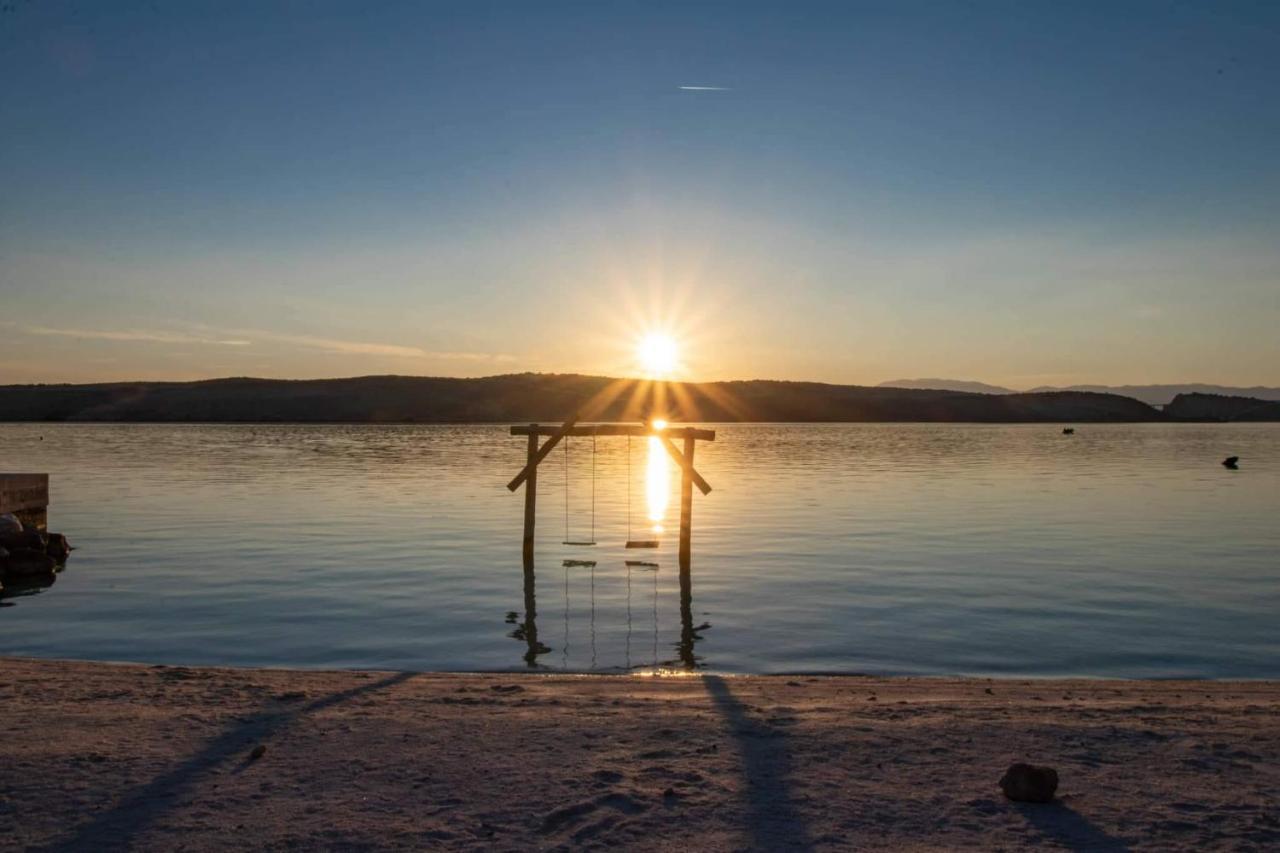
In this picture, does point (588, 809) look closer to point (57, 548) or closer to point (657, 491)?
point (57, 548)

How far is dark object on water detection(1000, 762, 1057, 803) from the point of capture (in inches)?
290

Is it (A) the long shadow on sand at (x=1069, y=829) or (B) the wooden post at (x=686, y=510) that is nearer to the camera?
(A) the long shadow on sand at (x=1069, y=829)

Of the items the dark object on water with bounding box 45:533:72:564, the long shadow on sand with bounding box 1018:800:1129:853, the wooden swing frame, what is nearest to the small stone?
the dark object on water with bounding box 45:533:72:564

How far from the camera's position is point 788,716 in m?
9.95

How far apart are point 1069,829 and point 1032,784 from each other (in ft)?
1.49

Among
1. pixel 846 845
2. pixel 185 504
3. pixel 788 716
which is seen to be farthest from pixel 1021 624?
pixel 185 504

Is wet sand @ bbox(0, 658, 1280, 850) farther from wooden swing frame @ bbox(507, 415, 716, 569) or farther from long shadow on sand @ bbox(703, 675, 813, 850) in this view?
wooden swing frame @ bbox(507, 415, 716, 569)

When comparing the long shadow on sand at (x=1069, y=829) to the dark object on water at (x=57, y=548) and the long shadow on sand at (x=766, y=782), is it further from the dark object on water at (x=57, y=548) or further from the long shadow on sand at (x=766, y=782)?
the dark object on water at (x=57, y=548)

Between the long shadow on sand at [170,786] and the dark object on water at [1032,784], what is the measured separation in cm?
590

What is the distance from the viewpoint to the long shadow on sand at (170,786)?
6.65 metres

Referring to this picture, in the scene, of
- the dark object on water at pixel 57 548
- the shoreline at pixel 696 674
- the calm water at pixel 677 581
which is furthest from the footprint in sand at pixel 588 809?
the dark object on water at pixel 57 548

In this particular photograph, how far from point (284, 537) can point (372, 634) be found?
13.5 meters

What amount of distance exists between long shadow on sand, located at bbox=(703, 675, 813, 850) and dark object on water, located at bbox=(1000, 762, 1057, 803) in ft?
5.26

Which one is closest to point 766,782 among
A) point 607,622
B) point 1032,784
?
point 1032,784
